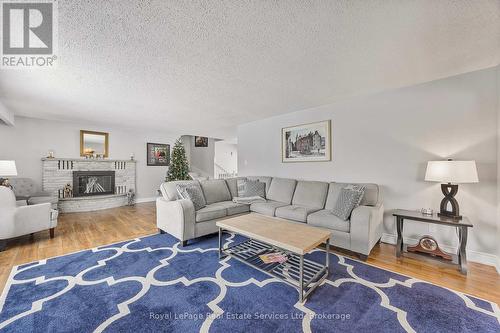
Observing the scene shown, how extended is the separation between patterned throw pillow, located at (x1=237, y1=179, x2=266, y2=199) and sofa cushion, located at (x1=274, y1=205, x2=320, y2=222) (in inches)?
31.2


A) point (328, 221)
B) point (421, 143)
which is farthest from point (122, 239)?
point (421, 143)

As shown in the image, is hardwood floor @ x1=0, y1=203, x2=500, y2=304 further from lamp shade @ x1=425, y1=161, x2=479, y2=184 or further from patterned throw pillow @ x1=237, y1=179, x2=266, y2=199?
patterned throw pillow @ x1=237, y1=179, x2=266, y2=199

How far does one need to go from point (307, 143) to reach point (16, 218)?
4666 mm

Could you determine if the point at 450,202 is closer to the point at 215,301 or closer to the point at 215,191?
the point at 215,301

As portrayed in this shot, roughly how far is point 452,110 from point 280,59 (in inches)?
92.1

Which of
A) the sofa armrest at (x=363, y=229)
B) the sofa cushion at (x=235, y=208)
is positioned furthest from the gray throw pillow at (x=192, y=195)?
the sofa armrest at (x=363, y=229)

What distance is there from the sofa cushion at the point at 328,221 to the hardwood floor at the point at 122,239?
48 cm

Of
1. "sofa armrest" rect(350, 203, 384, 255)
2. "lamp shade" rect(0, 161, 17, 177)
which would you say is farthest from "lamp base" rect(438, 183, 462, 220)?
"lamp shade" rect(0, 161, 17, 177)

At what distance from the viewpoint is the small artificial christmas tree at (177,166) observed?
21.2ft

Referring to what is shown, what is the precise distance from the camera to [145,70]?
232cm

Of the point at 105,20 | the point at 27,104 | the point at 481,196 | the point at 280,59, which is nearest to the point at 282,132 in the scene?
the point at 280,59

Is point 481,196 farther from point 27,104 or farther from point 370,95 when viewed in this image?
point 27,104

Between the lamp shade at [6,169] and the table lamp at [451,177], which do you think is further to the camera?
the lamp shade at [6,169]

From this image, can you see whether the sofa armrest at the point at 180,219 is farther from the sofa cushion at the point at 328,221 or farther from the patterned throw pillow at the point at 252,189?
the sofa cushion at the point at 328,221
